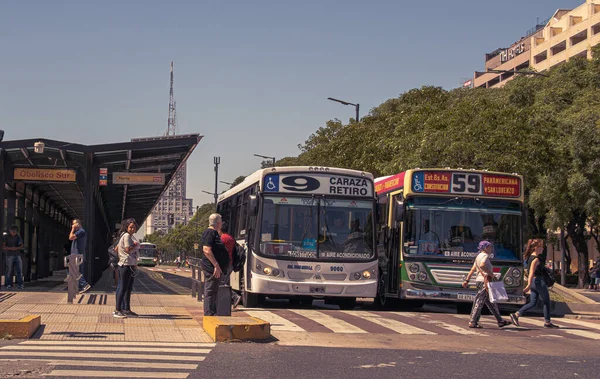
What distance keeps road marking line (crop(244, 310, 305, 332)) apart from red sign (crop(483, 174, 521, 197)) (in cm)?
594

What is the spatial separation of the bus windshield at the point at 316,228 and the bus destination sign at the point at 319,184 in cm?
18

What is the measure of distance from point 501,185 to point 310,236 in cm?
436

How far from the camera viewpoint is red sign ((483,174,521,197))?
1923cm

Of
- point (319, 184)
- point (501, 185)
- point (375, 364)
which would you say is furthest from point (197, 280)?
point (375, 364)

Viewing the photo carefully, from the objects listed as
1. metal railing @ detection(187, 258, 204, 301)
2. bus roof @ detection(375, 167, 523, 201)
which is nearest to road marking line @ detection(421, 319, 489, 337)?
bus roof @ detection(375, 167, 523, 201)

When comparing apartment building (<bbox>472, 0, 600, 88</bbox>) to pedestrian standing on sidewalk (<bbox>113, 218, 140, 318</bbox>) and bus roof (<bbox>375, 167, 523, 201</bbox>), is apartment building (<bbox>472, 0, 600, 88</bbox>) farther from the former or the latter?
pedestrian standing on sidewalk (<bbox>113, 218, 140, 318</bbox>)

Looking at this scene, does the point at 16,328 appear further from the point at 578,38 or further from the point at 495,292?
the point at 578,38

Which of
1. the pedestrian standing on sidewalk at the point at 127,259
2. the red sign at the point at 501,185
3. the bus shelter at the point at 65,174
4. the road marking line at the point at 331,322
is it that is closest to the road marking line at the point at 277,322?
the road marking line at the point at 331,322

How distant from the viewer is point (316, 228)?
18562 millimetres

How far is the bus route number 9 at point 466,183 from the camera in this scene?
19.2m

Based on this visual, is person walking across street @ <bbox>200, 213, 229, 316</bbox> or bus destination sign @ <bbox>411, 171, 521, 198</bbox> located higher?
bus destination sign @ <bbox>411, 171, 521, 198</bbox>

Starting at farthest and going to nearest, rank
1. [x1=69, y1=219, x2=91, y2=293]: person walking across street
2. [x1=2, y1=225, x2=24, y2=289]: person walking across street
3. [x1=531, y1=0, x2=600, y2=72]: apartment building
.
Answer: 1. [x1=531, y1=0, x2=600, y2=72]: apartment building
2. [x1=2, y1=225, x2=24, y2=289]: person walking across street
3. [x1=69, y1=219, x2=91, y2=293]: person walking across street

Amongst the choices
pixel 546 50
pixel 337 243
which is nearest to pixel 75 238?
pixel 337 243

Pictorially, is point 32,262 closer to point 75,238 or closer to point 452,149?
point 75,238
